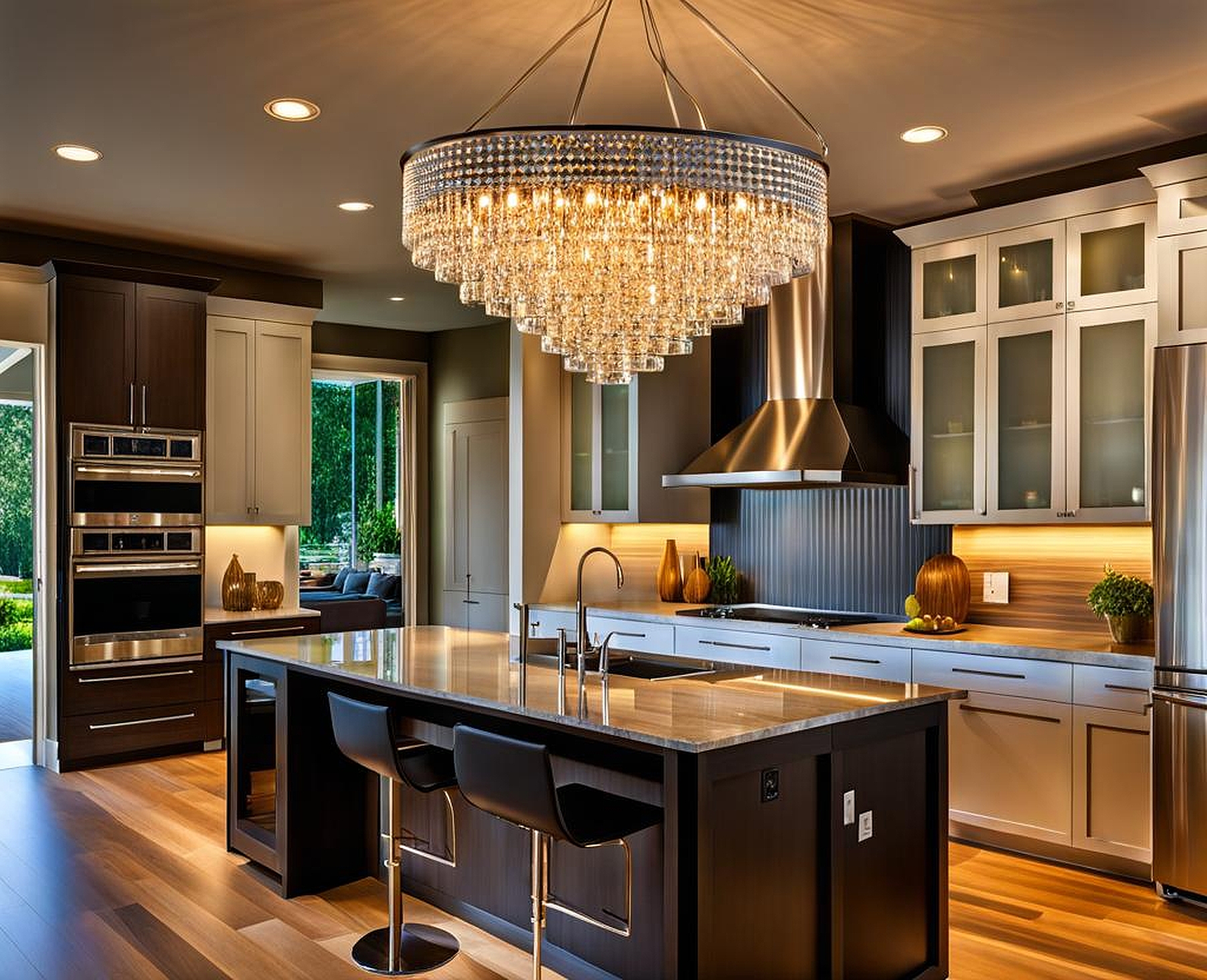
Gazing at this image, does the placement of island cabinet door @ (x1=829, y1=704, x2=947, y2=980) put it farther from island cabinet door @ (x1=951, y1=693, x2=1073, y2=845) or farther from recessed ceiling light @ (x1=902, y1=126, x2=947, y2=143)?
recessed ceiling light @ (x1=902, y1=126, x2=947, y2=143)

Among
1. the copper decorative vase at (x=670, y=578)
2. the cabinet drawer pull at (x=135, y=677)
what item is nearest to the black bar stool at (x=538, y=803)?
the copper decorative vase at (x=670, y=578)

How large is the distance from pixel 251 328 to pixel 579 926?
4735 millimetres

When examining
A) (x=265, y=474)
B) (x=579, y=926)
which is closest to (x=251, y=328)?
(x=265, y=474)

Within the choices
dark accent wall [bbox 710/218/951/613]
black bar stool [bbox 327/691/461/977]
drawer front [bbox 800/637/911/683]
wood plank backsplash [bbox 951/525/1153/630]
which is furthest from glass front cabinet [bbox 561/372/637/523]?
black bar stool [bbox 327/691/461/977]

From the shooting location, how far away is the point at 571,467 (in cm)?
673

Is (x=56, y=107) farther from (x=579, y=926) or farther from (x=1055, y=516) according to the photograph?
(x=1055, y=516)

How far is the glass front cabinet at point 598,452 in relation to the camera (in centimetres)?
634

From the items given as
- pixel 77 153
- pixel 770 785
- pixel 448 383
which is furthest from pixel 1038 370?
pixel 448 383

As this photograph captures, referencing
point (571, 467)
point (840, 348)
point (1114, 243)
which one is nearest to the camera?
point (1114, 243)

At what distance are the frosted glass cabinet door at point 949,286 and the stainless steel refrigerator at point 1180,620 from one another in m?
1.10

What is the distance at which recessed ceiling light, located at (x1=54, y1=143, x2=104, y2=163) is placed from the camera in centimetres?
455

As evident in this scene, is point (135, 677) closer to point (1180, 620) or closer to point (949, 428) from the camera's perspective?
point (949, 428)

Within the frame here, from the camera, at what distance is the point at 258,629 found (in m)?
6.54

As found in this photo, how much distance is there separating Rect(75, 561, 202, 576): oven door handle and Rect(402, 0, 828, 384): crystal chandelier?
344 centimetres
